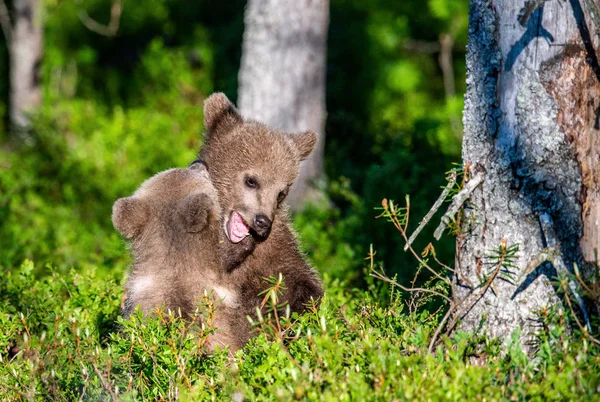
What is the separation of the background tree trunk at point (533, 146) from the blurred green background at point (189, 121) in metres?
2.87

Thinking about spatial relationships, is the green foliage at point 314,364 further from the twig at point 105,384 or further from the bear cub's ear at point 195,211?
the bear cub's ear at point 195,211

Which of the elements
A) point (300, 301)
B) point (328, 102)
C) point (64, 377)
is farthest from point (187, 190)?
point (328, 102)

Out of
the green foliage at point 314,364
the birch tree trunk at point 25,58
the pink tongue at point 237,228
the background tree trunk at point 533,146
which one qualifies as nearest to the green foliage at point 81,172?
the birch tree trunk at point 25,58

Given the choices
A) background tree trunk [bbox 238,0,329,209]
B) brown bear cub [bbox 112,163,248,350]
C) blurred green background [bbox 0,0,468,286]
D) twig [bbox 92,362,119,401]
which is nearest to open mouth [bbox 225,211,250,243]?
brown bear cub [bbox 112,163,248,350]

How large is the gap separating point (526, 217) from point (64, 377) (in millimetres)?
2555

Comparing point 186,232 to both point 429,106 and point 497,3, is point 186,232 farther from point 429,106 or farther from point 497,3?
point 429,106

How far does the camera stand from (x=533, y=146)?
4098 millimetres

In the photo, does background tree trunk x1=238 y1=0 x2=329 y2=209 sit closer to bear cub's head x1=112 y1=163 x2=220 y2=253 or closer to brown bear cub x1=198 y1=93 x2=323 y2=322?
brown bear cub x1=198 y1=93 x2=323 y2=322

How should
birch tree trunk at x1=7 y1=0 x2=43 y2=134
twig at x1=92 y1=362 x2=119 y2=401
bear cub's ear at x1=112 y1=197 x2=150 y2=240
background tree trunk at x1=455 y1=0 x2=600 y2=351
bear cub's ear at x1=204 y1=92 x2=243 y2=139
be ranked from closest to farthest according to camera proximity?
twig at x1=92 y1=362 x2=119 y2=401 → background tree trunk at x1=455 y1=0 x2=600 y2=351 → bear cub's ear at x1=112 y1=197 x2=150 y2=240 → bear cub's ear at x1=204 y1=92 x2=243 y2=139 → birch tree trunk at x1=7 y1=0 x2=43 y2=134

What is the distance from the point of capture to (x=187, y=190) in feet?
16.7

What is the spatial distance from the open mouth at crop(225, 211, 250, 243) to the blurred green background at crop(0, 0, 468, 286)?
176cm

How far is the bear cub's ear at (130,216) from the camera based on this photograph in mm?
4957

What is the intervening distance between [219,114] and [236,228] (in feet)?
3.86

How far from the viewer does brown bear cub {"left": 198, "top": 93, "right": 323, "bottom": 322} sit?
16.9ft
